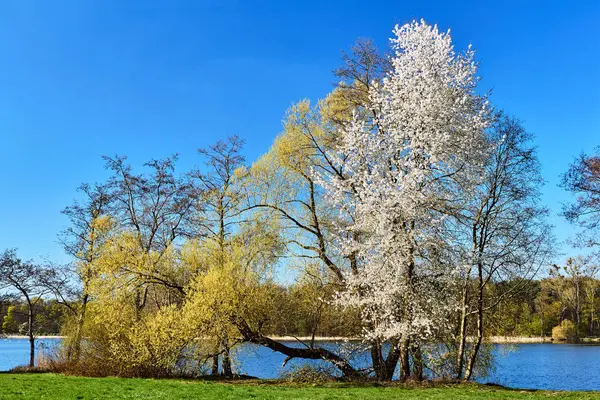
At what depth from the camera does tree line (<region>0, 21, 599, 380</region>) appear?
1383cm

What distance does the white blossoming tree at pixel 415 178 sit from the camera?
43.8 feet

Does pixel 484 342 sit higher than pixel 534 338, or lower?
higher

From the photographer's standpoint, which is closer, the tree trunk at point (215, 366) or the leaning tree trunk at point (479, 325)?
the leaning tree trunk at point (479, 325)

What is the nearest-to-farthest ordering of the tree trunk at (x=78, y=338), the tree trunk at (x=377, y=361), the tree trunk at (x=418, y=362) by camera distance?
the tree trunk at (x=418, y=362) → the tree trunk at (x=377, y=361) → the tree trunk at (x=78, y=338)

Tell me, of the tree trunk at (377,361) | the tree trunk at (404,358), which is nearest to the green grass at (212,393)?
the tree trunk at (404,358)

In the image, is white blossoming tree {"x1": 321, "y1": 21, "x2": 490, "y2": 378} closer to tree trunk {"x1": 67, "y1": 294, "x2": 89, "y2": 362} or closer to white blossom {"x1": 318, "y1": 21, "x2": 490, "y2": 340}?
white blossom {"x1": 318, "y1": 21, "x2": 490, "y2": 340}

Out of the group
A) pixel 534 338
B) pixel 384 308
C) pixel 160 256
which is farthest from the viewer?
pixel 534 338

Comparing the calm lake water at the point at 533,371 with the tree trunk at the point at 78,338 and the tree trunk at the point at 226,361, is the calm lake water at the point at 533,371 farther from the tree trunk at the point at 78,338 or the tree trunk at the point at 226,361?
the tree trunk at the point at 78,338

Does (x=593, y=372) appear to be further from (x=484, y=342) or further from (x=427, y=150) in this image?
(x=427, y=150)

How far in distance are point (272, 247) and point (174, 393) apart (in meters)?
8.20

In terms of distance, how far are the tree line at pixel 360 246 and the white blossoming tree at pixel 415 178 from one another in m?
0.06

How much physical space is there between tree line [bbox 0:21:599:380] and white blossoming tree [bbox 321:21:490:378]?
58 mm

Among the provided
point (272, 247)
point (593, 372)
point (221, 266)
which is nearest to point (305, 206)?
point (272, 247)

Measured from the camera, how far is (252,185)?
2202cm
